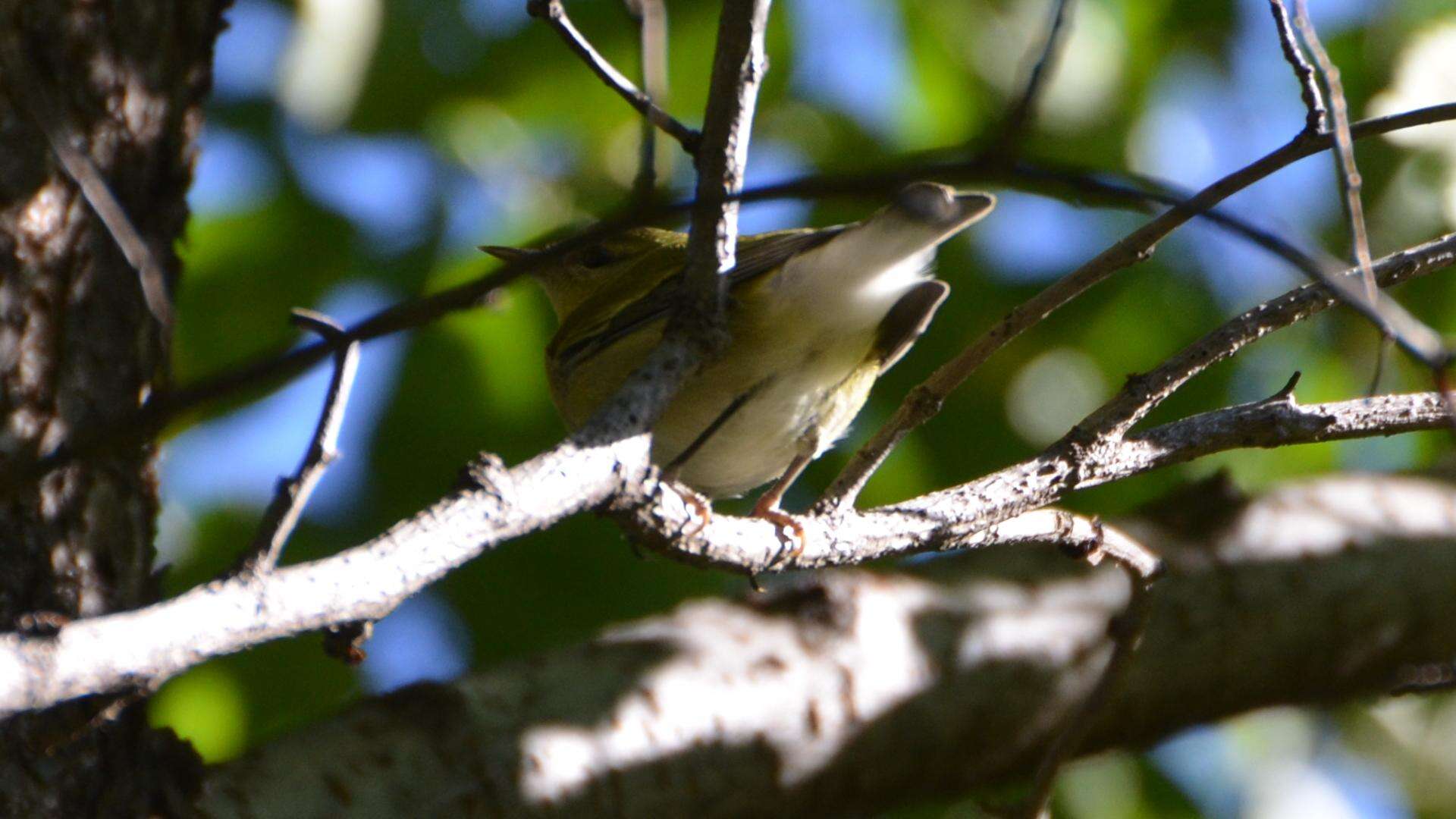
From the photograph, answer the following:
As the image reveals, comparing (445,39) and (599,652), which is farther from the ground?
(445,39)

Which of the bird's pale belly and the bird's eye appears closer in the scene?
the bird's pale belly

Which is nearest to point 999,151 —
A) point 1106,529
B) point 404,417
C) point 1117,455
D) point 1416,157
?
point 1117,455

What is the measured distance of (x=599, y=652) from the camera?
304 cm

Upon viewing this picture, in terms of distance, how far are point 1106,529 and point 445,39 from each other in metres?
2.96

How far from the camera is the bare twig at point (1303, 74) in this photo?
1.77 metres

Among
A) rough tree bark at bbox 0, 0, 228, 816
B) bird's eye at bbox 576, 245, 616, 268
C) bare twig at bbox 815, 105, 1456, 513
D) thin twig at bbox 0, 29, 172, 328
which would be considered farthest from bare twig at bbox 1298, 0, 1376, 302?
bird's eye at bbox 576, 245, 616, 268

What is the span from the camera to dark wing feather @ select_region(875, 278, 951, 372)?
289 cm

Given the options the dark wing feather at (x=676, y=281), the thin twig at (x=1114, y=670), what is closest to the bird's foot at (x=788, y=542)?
the dark wing feather at (x=676, y=281)

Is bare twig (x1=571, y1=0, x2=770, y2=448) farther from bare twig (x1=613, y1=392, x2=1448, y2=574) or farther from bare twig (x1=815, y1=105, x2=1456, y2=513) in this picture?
bare twig (x1=815, y1=105, x2=1456, y2=513)

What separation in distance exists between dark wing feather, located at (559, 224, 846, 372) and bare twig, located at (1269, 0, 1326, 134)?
41.6 inches

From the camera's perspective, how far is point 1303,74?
1830 millimetres

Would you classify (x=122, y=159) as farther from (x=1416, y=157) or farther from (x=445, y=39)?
(x=1416, y=157)

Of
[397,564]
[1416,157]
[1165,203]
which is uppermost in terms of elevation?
[1416,157]

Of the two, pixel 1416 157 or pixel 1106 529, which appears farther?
pixel 1416 157
